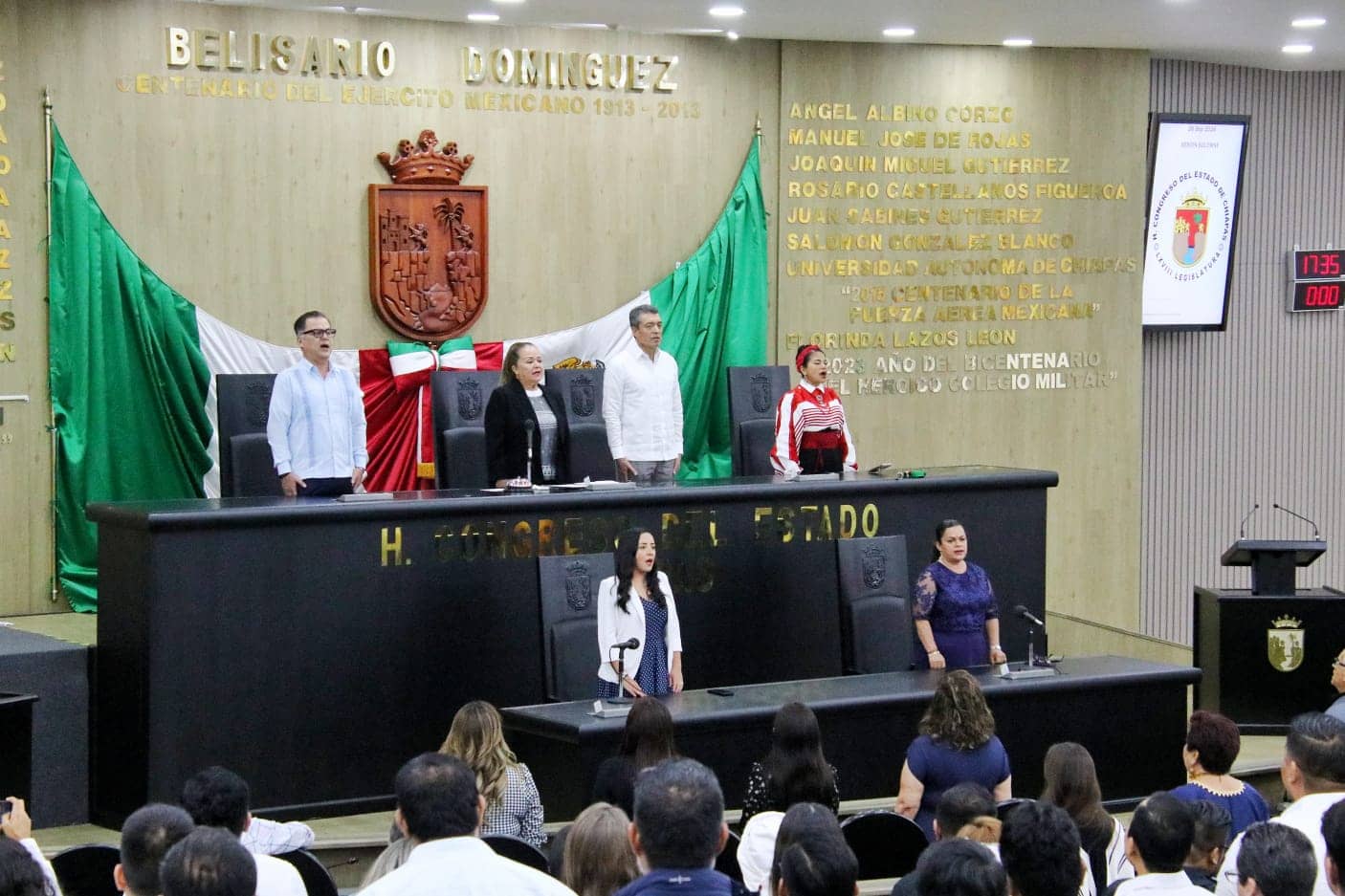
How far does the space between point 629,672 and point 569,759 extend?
2.43ft

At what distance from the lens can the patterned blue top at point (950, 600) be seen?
7.79 m

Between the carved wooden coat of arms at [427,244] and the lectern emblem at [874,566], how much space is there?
3498mm

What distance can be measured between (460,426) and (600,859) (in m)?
5.74

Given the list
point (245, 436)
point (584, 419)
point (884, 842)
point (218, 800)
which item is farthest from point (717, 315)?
point (218, 800)

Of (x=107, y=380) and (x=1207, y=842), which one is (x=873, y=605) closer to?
(x=1207, y=842)

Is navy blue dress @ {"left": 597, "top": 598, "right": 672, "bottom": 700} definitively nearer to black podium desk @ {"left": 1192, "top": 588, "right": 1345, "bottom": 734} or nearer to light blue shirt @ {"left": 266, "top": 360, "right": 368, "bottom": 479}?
light blue shirt @ {"left": 266, "top": 360, "right": 368, "bottom": 479}

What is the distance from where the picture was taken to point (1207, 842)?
4.51 metres

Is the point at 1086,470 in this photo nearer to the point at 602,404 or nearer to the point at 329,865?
the point at 602,404

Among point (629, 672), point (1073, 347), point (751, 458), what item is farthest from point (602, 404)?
point (1073, 347)

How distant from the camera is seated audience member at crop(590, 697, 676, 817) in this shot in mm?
5559

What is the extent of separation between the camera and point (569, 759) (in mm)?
6465

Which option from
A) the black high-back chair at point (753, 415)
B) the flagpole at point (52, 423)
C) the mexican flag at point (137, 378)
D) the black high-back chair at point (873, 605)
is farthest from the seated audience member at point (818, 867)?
the flagpole at point (52, 423)

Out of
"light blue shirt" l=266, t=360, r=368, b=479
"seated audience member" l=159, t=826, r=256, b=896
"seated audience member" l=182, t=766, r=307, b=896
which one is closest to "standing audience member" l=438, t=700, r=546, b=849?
"seated audience member" l=182, t=766, r=307, b=896

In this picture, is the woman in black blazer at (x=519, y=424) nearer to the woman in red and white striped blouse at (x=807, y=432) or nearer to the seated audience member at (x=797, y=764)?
the woman in red and white striped blouse at (x=807, y=432)
